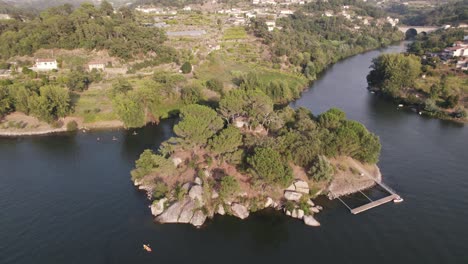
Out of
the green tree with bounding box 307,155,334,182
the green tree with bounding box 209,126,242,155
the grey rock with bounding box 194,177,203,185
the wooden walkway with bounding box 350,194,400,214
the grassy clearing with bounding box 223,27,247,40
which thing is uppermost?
the grassy clearing with bounding box 223,27,247,40

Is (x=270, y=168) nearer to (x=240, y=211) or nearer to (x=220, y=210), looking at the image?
(x=240, y=211)

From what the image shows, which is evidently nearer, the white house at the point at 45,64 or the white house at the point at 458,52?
the white house at the point at 45,64

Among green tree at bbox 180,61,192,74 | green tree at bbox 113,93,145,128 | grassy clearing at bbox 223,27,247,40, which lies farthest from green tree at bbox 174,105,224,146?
grassy clearing at bbox 223,27,247,40

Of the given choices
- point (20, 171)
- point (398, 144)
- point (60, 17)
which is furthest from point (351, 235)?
point (60, 17)

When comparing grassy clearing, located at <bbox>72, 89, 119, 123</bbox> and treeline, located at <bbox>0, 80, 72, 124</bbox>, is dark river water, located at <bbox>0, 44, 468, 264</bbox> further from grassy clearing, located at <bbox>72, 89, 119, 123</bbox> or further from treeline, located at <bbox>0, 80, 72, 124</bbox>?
grassy clearing, located at <bbox>72, 89, 119, 123</bbox>

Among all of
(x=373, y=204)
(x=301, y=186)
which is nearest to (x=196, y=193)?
(x=301, y=186)

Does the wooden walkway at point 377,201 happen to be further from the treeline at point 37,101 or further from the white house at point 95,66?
the white house at point 95,66

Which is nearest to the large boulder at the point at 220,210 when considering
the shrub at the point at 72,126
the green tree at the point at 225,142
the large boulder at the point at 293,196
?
the green tree at the point at 225,142
